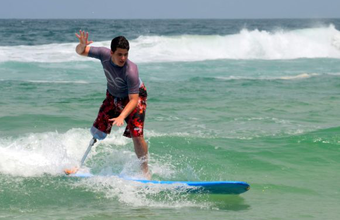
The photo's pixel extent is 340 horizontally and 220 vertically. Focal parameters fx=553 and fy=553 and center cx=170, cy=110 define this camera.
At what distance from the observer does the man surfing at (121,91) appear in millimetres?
5277

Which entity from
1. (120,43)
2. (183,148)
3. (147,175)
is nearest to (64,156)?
(147,175)

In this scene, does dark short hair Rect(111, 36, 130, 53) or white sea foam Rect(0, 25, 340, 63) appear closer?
dark short hair Rect(111, 36, 130, 53)

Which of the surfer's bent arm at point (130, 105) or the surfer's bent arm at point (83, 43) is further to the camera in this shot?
the surfer's bent arm at point (83, 43)

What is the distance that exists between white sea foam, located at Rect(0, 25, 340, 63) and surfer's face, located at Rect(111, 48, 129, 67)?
18.9 m

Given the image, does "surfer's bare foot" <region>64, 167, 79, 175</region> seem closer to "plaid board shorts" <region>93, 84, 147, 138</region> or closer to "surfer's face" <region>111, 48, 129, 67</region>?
"plaid board shorts" <region>93, 84, 147, 138</region>

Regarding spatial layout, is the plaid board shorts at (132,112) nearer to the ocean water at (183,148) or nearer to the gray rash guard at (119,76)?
the gray rash guard at (119,76)

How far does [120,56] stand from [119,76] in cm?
27

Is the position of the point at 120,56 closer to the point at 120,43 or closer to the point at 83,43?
the point at 120,43

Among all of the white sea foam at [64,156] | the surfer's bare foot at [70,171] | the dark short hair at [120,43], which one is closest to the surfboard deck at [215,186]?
the white sea foam at [64,156]

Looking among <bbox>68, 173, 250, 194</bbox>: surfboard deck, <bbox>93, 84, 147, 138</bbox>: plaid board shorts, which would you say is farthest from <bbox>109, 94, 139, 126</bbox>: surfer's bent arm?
<bbox>68, 173, 250, 194</bbox>: surfboard deck

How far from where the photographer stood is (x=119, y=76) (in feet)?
18.0

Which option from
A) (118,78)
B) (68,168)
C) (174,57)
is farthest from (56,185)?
(174,57)

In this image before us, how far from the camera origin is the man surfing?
528cm

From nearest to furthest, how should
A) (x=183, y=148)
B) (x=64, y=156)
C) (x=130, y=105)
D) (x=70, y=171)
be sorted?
(x=130, y=105) → (x=70, y=171) → (x=64, y=156) → (x=183, y=148)
